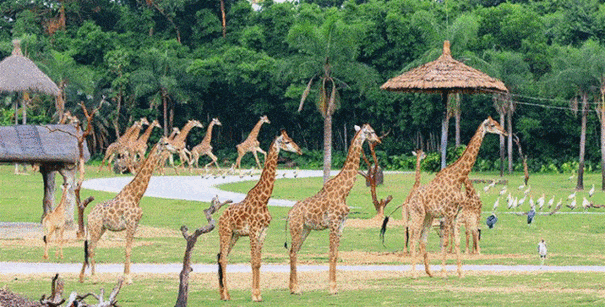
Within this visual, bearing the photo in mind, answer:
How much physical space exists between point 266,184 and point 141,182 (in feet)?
10.0

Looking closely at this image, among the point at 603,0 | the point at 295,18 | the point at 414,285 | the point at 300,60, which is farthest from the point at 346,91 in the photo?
the point at 414,285

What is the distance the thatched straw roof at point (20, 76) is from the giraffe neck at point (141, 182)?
2494cm

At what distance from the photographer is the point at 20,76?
43.2m

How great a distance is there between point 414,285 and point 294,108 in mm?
48642

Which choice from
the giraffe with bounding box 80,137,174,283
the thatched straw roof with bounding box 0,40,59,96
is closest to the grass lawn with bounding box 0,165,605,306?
the giraffe with bounding box 80,137,174,283

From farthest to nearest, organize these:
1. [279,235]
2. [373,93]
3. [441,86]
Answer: [373,93]
[279,235]
[441,86]

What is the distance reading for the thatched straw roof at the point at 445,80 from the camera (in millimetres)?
25969

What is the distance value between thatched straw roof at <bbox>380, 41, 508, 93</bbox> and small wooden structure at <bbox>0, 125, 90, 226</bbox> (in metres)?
7.70

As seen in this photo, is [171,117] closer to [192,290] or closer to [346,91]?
[346,91]

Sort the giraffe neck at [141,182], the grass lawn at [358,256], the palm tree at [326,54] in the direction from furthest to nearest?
the palm tree at [326,54] < the giraffe neck at [141,182] < the grass lawn at [358,256]

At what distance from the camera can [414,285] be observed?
18.1 m

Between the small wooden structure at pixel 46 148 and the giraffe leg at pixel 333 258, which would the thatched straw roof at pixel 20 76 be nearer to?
the small wooden structure at pixel 46 148

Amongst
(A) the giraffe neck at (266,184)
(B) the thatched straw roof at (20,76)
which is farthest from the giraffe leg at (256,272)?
(B) the thatched straw roof at (20,76)

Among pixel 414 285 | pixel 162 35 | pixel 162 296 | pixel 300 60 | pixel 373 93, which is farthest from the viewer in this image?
pixel 162 35
